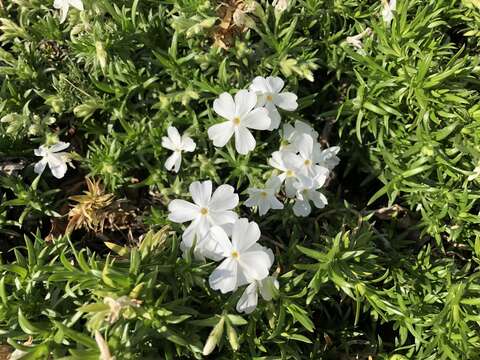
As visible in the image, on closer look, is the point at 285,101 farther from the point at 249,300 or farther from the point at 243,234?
the point at 249,300

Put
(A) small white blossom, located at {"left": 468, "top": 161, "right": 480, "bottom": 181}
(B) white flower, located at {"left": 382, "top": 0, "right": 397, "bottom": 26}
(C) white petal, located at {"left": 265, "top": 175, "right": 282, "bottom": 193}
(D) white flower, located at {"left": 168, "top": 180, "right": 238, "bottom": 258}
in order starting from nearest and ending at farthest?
(D) white flower, located at {"left": 168, "top": 180, "right": 238, "bottom": 258} < (A) small white blossom, located at {"left": 468, "top": 161, "right": 480, "bottom": 181} < (C) white petal, located at {"left": 265, "top": 175, "right": 282, "bottom": 193} < (B) white flower, located at {"left": 382, "top": 0, "right": 397, "bottom": 26}

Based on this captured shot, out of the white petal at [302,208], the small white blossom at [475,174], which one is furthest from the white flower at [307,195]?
the small white blossom at [475,174]

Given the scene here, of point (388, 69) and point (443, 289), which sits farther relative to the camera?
point (388, 69)

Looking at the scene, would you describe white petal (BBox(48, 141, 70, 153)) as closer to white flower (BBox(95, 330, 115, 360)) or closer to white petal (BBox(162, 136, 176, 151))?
white petal (BBox(162, 136, 176, 151))

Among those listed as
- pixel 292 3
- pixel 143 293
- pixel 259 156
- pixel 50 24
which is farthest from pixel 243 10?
pixel 143 293

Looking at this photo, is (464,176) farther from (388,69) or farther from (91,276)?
(91,276)

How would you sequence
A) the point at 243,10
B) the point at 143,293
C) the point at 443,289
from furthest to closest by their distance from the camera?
the point at 243,10
the point at 443,289
the point at 143,293

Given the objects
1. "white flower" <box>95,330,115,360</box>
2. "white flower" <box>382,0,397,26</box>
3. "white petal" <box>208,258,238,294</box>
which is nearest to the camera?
"white flower" <box>95,330,115,360</box>

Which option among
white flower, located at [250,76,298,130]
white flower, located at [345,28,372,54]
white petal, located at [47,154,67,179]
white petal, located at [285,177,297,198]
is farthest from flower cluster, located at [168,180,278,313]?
white flower, located at [345,28,372,54]
